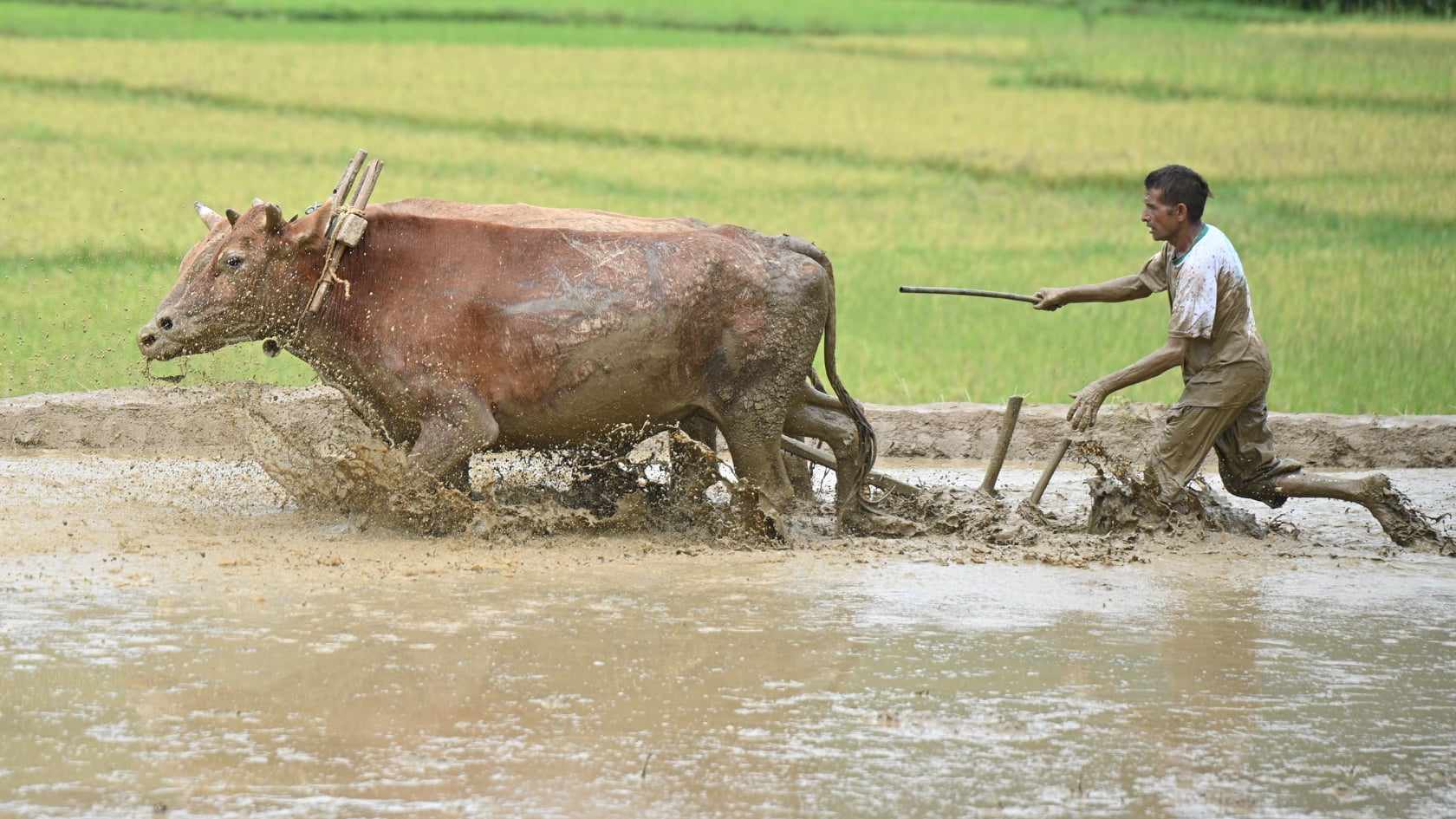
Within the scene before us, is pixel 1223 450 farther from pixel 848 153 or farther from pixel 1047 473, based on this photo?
pixel 848 153

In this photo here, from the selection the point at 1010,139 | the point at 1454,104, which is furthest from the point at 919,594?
the point at 1454,104

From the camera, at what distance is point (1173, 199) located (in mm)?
6879

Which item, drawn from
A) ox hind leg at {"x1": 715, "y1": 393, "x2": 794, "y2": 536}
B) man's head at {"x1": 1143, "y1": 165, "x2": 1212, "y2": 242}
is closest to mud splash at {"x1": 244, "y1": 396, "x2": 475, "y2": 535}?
ox hind leg at {"x1": 715, "y1": 393, "x2": 794, "y2": 536}

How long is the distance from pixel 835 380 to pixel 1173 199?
4.79 ft

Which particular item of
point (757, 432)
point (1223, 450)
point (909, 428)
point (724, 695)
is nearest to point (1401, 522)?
→ point (1223, 450)

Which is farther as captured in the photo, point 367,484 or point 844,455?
point 844,455

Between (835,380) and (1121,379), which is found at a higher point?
(1121,379)

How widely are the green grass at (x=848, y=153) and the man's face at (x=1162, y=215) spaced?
9.28 ft

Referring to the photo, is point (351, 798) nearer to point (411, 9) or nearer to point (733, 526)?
point (733, 526)

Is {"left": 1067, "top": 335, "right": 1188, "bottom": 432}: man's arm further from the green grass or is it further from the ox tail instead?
the green grass

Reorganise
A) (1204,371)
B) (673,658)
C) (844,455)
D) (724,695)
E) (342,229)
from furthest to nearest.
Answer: (844,455), (1204,371), (342,229), (673,658), (724,695)

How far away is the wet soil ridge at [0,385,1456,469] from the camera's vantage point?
27.9 feet

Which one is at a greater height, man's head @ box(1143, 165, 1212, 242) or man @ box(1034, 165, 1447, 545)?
man's head @ box(1143, 165, 1212, 242)

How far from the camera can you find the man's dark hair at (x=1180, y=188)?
6879 millimetres
